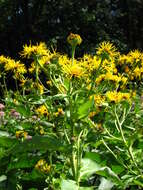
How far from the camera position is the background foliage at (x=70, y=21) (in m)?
14.8

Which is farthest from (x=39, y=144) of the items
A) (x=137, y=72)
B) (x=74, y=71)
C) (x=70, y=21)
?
(x=70, y=21)

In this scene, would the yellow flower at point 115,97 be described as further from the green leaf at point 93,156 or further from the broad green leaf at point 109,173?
the broad green leaf at point 109,173

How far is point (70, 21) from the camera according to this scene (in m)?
15.4

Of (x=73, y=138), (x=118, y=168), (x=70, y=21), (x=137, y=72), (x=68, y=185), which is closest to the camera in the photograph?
(x=68, y=185)

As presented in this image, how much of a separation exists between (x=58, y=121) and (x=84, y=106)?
0.25m

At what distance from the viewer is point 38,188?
195cm

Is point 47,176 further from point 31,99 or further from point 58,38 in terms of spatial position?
point 58,38

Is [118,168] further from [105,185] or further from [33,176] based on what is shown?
[33,176]

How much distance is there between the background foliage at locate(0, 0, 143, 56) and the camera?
583 inches

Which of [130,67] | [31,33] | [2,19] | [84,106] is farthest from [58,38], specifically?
[84,106]

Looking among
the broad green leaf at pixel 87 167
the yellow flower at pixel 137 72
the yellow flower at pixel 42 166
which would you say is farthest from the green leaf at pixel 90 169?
→ the yellow flower at pixel 137 72

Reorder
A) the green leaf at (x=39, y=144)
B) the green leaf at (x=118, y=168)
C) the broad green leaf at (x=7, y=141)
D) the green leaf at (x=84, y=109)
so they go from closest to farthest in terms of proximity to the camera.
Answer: the green leaf at (x=39, y=144) < the green leaf at (x=84, y=109) < the broad green leaf at (x=7, y=141) < the green leaf at (x=118, y=168)

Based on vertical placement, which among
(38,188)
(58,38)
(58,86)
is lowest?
(58,38)

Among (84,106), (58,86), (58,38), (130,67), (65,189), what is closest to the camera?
(65,189)
